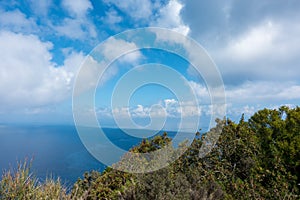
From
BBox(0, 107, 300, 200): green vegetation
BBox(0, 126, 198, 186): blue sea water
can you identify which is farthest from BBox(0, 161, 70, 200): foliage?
BBox(0, 126, 198, 186): blue sea water

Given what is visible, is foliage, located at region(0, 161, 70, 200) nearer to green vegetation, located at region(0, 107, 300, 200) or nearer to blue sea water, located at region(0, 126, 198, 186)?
green vegetation, located at region(0, 107, 300, 200)

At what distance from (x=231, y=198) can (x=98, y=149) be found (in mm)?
3035

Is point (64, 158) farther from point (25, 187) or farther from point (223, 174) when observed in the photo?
point (25, 187)

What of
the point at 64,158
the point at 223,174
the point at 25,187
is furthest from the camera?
the point at 64,158

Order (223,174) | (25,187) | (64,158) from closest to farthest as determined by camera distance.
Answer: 1. (25,187)
2. (223,174)
3. (64,158)

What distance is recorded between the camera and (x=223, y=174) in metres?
5.73

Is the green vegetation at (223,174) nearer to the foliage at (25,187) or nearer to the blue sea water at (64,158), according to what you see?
the foliage at (25,187)

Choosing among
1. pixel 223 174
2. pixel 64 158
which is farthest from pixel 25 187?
pixel 64 158

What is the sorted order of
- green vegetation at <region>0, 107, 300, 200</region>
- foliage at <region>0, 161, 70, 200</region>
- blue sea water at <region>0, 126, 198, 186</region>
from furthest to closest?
1. blue sea water at <region>0, 126, 198, 186</region>
2. green vegetation at <region>0, 107, 300, 200</region>
3. foliage at <region>0, 161, 70, 200</region>

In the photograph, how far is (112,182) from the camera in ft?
22.0

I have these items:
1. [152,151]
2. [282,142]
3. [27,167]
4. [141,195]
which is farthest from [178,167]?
[27,167]

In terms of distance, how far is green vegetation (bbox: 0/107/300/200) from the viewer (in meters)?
3.93

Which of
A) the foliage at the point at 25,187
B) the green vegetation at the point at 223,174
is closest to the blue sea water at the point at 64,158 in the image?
the foliage at the point at 25,187

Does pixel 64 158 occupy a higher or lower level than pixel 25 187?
lower
